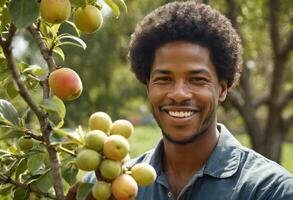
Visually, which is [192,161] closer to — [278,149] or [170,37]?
[170,37]

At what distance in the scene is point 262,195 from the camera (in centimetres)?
226

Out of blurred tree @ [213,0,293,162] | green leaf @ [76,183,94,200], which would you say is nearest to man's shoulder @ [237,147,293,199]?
green leaf @ [76,183,94,200]

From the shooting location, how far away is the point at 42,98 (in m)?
1.75

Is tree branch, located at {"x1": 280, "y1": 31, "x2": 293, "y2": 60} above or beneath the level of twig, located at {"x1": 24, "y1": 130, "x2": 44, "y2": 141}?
beneath

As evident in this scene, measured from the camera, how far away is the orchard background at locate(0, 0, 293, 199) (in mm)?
1611

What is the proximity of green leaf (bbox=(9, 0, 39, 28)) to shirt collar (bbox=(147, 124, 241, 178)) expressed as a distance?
1131mm

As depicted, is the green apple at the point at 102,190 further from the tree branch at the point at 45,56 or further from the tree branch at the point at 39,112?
the tree branch at the point at 45,56

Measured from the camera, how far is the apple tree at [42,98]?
1.55 m

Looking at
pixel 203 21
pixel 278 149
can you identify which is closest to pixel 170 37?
pixel 203 21

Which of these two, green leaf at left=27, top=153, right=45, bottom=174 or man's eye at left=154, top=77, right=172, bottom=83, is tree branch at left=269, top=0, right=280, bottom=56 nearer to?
man's eye at left=154, top=77, right=172, bottom=83

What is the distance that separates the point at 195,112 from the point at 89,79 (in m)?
13.7

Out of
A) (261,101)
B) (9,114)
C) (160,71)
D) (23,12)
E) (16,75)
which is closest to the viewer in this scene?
(16,75)

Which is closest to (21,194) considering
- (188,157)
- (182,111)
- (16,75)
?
(16,75)

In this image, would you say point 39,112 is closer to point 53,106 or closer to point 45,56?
point 53,106
